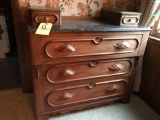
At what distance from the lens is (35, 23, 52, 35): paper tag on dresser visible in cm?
101

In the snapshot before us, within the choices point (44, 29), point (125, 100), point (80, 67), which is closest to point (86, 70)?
point (80, 67)

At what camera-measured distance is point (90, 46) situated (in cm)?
121

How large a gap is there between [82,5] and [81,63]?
0.67 metres

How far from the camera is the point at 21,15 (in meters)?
1.44

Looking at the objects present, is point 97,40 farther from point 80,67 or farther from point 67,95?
point 67,95

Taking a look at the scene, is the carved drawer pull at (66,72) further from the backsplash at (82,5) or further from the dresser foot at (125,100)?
the dresser foot at (125,100)

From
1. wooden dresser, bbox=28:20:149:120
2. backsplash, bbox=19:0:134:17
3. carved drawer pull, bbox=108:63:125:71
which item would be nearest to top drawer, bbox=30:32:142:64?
wooden dresser, bbox=28:20:149:120

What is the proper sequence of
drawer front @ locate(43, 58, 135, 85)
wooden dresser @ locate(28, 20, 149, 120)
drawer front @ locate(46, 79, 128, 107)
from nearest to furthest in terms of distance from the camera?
wooden dresser @ locate(28, 20, 149, 120) → drawer front @ locate(43, 58, 135, 85) → drawer front @ locate(46, 79, 128, 107)

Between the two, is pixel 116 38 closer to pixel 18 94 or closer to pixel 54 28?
pixel 54 28

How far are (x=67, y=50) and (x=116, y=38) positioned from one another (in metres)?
0.45

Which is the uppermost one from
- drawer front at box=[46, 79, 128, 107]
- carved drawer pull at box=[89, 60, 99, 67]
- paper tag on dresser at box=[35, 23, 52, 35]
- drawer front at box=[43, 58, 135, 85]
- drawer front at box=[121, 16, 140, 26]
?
drawer front at box=[121, 16, 140, 26]

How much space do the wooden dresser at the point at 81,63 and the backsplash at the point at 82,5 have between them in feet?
0.84

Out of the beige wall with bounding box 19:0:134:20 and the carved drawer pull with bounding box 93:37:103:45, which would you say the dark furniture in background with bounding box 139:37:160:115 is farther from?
the carved drawer pull with bounding box 93:37:103:45

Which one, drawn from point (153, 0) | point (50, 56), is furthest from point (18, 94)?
point (153, 0)
